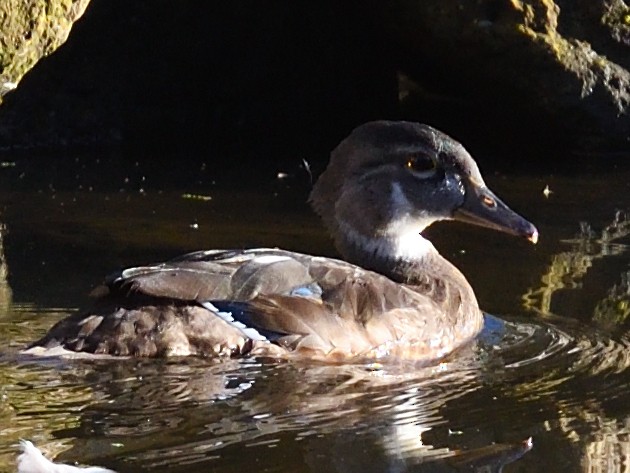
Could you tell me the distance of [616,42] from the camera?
11.6 meters

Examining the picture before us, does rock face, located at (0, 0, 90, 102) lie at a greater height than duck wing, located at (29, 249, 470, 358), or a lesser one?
greater

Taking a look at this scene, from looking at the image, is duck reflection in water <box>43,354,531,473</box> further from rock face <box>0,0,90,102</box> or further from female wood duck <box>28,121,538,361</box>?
rock face <box>0,0,90,102</box>

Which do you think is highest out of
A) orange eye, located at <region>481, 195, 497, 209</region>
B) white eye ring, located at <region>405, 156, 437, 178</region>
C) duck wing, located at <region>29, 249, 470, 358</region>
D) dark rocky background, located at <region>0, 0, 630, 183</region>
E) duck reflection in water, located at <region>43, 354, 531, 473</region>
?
dark rocky background, located at <region>0, 0, 630, 183</region>

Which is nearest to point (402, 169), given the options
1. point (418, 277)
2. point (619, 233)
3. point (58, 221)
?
point (418, 277)

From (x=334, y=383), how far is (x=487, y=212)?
5.16 feet

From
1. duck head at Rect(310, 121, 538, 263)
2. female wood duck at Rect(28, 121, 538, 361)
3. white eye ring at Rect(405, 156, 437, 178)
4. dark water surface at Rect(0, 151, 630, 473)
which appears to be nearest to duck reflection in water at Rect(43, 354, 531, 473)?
dark water surface at Rect(0, 151, 630, 473)

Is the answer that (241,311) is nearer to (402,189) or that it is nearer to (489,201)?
(402,189)

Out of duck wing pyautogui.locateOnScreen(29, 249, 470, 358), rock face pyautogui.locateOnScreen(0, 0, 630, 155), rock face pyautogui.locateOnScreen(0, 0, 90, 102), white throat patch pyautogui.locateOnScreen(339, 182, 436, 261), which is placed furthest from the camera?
rock face pyautogui.locateOnScreen(0, 0, 630, 155)

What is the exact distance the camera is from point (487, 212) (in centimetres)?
700

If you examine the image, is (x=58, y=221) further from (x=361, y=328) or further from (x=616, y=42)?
(x=616, y=42)

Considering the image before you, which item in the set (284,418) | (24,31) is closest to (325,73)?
(24,31)

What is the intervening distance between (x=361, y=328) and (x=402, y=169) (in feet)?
3.47

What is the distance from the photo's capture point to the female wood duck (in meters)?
5.95

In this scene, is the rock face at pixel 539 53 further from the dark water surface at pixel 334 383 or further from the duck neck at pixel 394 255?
the duck neck at pixel 394 255
